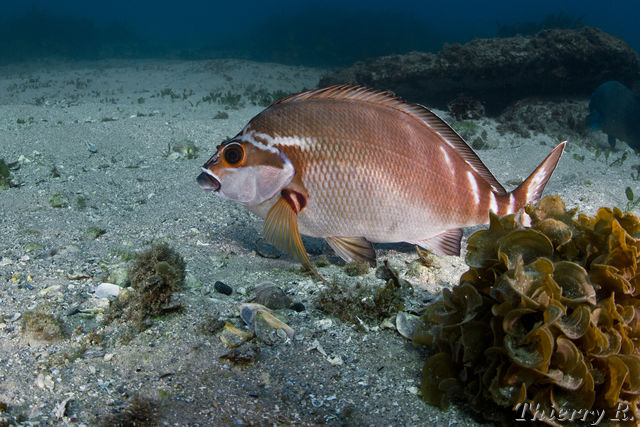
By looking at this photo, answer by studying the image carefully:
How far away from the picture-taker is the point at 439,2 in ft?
331

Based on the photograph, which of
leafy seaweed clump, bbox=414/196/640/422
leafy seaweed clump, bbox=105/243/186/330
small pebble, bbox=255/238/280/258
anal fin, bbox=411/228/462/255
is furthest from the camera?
small pebble, bbox=255/238/280/258

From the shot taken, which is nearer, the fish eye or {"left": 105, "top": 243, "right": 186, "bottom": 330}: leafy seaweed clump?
{"left": 105, "top": 243, "right": 186, "bottom": 330}: leafy seaweed clump

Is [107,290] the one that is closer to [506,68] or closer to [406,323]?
[406,323]

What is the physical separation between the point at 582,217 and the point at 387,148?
4.12 ft

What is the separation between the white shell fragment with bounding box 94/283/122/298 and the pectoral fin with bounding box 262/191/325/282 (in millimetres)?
1228

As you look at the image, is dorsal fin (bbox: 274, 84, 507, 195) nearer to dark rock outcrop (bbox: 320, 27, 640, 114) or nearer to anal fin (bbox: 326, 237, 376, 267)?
anal fin (bbox: 326, 237, 376, 267)

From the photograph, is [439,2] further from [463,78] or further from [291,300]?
[291,300]

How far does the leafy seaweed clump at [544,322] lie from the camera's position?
68.9 inches

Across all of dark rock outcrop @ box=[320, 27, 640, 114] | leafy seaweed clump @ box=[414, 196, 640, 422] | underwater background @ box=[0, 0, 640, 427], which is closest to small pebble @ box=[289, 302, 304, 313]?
underwater background @ box=[0, 0, 640, 427]

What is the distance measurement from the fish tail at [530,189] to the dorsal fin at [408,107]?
3.9 inches

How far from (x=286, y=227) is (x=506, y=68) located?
11.5 m

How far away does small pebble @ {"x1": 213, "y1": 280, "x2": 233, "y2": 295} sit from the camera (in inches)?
116

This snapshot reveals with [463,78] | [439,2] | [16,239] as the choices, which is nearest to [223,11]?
[439,2]

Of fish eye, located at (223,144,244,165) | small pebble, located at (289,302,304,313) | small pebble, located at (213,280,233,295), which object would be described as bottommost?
small pebble, located at (213,280,233,295)
